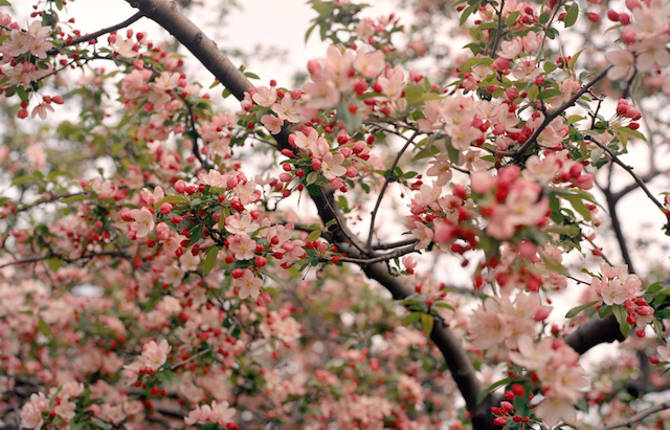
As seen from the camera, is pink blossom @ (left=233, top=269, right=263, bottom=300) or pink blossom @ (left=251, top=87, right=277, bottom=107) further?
pink blossom @ (left=251, top=87, right=277, bottom=107)

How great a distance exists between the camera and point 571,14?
5.77 feet

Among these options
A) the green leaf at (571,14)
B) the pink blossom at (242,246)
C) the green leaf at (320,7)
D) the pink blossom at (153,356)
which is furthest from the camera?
the green leaf at (320,7)

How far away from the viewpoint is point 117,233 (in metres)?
2.72

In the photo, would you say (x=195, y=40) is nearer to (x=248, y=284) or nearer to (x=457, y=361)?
(x=248, y=284)

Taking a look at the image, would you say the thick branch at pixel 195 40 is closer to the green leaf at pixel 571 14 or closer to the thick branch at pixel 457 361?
the thick branch at pixel 457 361

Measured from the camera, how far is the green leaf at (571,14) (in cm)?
174

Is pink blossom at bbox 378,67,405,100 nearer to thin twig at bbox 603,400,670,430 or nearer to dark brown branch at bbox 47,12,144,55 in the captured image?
dark brown branch at bbox 47,12,144,55

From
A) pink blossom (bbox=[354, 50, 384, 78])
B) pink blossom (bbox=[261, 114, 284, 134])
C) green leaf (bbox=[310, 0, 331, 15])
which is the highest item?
green leaf (bbox=[310, 0, 331, 15])

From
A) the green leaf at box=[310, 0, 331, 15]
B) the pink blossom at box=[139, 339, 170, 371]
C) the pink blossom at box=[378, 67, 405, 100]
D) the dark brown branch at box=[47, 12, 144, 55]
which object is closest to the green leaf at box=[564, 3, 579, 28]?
the pink blossom at box=[378, 67, 405, 100]

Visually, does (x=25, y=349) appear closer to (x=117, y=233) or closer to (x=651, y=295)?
(x=117, y=233)

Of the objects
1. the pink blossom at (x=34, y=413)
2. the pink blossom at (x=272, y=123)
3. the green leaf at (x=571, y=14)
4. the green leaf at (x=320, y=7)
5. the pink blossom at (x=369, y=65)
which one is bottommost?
the pink blossom at (x=34, y=413)

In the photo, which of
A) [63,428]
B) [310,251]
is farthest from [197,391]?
[310,251]

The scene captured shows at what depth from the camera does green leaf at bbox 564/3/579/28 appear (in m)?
1.74

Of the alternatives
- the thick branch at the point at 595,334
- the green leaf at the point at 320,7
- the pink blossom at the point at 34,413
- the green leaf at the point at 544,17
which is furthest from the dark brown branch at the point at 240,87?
the pink blossom at the point at 34,413
